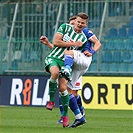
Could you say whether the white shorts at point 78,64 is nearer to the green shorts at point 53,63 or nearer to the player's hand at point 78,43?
the player's hand at point 78,43

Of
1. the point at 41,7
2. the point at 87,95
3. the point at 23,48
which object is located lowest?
the point at 87,95

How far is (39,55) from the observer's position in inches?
850

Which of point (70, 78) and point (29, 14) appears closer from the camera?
Answer: point (70, 78)

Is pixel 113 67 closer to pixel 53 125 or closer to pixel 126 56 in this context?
pixel 126 56

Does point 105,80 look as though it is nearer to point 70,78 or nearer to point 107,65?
point 107,65

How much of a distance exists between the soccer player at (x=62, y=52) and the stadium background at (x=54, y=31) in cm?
951

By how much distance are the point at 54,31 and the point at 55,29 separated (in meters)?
0.08

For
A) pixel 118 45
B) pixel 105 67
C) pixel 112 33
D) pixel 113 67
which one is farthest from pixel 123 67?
pixel 112 33

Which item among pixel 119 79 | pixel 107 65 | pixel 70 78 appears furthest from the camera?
pixel 107 65

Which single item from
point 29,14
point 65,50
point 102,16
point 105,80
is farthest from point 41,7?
point 65,50

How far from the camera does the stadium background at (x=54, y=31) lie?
21.0 meters

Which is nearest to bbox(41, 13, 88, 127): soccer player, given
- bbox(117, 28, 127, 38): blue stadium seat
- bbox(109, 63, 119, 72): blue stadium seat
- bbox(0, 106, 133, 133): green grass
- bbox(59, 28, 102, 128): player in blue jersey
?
bbox(59, 28, 102, 128): player in blue jersey

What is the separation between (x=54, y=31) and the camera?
859 inches

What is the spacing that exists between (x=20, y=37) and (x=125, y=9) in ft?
12.1
